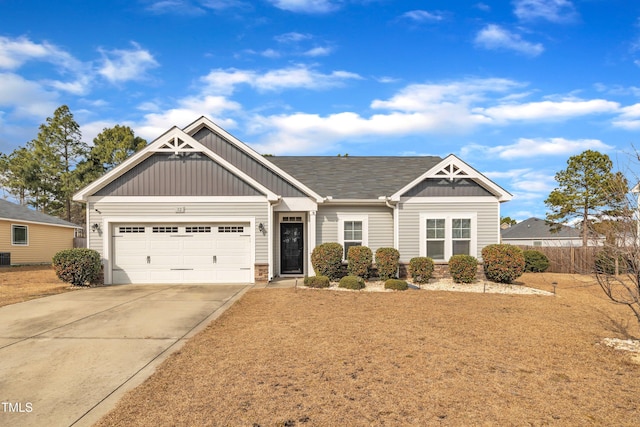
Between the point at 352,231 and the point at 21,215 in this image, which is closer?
the point at 352,231

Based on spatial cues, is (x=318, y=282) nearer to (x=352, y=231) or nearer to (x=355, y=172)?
(x=352, y=231)

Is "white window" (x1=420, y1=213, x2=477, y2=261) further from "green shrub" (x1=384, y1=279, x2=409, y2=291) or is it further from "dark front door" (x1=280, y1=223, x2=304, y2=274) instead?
"dark front door" (x1=280, y1=223, x2=304, y2=274)

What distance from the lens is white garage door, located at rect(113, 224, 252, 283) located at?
14.0 m

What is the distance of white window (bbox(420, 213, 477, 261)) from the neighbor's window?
23714 millimetres

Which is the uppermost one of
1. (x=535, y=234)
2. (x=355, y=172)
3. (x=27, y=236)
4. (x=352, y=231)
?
(x=355, y=172)

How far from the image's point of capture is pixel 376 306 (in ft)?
32.8

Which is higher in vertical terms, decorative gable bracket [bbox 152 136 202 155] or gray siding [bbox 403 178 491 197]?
decorative gable bracket [bbox 152 136 202 155]

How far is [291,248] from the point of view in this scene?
52.1 ft

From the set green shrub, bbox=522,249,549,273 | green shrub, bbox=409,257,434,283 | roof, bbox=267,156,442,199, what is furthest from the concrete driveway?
green shrub, bbox=522,249,549,273

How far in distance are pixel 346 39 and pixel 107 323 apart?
12134mm

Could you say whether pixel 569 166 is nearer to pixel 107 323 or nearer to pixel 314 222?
pixel 314 222

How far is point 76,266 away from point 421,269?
37.6 feet

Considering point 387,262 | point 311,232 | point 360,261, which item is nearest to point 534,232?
point 387,262

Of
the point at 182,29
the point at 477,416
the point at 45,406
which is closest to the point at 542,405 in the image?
the point at 477,416
